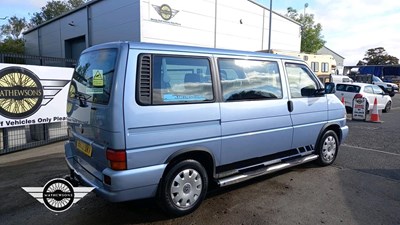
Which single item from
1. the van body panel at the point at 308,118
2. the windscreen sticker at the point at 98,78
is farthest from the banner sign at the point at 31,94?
the van body panel at the point at 308,118

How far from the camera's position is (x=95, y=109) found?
3.20 meters

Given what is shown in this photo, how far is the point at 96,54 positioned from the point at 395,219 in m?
4.21

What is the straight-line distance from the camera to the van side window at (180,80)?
127 inches

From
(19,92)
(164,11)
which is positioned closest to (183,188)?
(19,92)

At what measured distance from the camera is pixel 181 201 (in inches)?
136

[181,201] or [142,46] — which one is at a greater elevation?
[142,46]

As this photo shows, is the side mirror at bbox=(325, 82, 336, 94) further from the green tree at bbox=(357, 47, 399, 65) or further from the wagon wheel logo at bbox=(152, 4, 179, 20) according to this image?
the green tree at bbox=(357, 47, 399, 65)

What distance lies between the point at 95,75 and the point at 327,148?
14.3 ft

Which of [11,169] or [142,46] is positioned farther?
[11,169]

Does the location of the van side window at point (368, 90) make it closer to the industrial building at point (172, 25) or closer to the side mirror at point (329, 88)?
the side mirror at point (329, 88)

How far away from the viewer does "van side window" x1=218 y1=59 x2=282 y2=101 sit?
384 centimetres

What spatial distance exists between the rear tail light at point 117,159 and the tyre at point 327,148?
3.75 meters

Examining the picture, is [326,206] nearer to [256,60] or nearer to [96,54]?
[256,60]

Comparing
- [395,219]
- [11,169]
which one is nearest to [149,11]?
[11,169]
